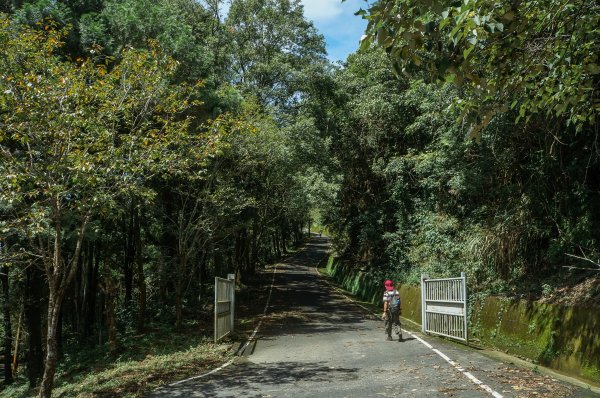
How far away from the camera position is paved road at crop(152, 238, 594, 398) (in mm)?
7805

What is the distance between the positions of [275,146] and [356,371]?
14636 mm

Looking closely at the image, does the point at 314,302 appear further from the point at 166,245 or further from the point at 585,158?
the point at 585,158

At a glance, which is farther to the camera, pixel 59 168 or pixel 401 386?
pixel 59 168

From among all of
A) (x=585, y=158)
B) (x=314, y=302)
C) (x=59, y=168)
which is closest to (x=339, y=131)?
(x=314, y=302)

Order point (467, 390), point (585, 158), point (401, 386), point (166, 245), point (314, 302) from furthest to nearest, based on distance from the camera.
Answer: point (314, 302), point (166, 245), point (585, 158), point (401, 386), point (467, 390)

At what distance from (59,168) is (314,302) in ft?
63.5

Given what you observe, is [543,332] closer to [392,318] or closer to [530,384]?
[530,384]

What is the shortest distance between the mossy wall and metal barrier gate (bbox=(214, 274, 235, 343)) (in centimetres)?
703

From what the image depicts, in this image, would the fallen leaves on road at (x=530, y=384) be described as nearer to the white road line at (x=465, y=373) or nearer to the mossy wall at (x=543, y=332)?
the white road line at (x=465, y=373)

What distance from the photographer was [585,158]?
1190 cm

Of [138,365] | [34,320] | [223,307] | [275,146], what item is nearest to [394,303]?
[223,307]

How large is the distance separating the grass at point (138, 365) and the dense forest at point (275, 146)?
42.1 inches

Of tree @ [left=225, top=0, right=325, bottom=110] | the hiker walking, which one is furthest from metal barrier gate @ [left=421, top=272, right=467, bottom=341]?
tree @ [left=225, top=0, right=325, bottom=110]

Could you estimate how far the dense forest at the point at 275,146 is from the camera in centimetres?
720
